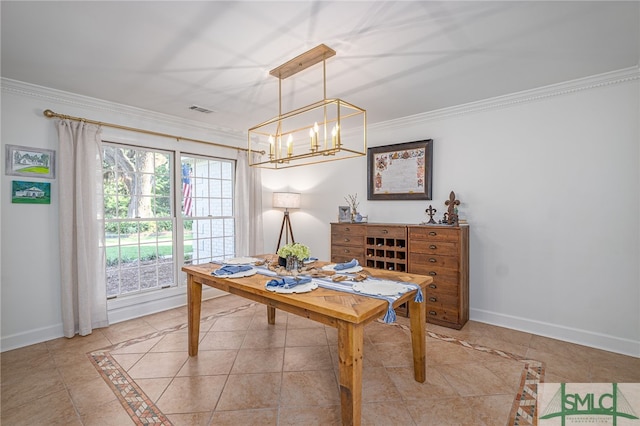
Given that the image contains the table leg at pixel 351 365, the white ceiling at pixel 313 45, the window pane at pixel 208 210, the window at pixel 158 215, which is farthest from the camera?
the window pane at pixel 208 210

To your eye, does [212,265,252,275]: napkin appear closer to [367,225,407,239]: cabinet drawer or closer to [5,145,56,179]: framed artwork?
[367,225,407,239]: cabinet drawer

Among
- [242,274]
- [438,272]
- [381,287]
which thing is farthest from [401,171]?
[242,274]

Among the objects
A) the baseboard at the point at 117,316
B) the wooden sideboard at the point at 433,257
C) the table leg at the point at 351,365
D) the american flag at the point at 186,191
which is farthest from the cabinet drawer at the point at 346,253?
the table leg at the point at 351,365

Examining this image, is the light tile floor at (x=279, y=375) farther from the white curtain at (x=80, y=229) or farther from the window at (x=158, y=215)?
the window at (x=158, y=215)

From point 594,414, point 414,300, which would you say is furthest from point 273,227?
point 594,414

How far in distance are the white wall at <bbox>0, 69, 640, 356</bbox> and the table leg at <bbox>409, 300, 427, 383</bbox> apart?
1621mm

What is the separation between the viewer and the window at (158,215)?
3.61m

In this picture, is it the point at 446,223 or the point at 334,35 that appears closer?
the point at 334,35

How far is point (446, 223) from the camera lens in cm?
346

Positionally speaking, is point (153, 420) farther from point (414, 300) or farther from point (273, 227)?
point (273, 227)

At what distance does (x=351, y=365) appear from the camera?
158 centimetres

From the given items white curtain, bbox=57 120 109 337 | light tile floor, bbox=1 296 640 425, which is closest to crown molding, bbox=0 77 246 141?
white curtain, bbox=57 120 109 337

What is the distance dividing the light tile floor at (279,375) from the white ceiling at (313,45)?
8.19 feet

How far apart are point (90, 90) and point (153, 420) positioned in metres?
3.07
